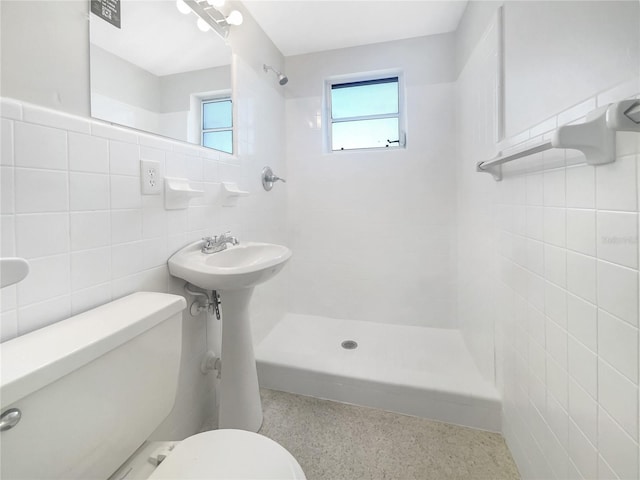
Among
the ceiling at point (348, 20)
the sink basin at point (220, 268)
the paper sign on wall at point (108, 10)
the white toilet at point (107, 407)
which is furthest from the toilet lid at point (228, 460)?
the ceiling at point (348, 20)

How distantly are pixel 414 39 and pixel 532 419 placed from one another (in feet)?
7.53

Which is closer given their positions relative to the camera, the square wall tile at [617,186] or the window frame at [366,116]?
the square wall tile at [617,186]

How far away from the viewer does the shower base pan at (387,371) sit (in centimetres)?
135

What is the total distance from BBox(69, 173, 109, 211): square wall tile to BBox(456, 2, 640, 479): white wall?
4.36ft

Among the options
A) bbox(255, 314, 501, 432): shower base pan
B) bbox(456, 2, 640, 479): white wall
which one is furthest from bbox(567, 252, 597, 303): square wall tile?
bbox(255, 314, 501, 432): shower base pan

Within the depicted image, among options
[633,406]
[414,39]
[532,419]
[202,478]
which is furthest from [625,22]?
[414,39]

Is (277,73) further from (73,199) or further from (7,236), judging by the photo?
(7,236)

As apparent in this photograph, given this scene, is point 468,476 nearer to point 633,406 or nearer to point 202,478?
point 633,406

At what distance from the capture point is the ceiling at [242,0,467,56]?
5.45 feet

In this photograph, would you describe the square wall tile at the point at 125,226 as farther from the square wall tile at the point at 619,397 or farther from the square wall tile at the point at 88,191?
the square wall tile at the point at 619,397

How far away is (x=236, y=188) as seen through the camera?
1.55m

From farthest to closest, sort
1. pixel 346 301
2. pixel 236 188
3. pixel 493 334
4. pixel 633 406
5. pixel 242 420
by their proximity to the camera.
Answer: pixel 346 301
pixel 236 188
pixel 493 334
pixel 242 420
pixel 633 406

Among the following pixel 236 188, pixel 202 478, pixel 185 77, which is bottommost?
pixel 202 478

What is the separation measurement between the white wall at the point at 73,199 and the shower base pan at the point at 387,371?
541 millimetres
